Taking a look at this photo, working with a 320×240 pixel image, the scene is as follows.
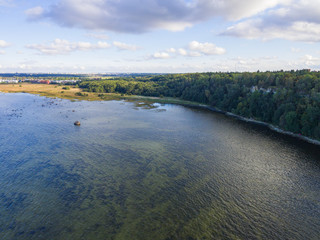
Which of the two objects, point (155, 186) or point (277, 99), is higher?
point (277, 99)

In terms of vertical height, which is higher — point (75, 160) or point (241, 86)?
point (241, 86)

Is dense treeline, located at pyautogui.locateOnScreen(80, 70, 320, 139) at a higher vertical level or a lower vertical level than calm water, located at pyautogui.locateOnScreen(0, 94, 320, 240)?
higher

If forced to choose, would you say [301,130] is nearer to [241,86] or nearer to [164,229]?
[241,86]

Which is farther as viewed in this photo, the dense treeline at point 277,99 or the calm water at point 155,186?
the dense treeline at point 277,99

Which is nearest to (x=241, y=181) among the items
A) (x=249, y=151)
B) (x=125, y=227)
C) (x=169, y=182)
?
(x=169, y=182)

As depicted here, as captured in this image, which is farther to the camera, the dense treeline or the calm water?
the dense treeline

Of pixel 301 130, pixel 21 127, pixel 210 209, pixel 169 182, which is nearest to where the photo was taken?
pixel 210 209

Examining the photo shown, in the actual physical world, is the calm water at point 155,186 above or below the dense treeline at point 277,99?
below

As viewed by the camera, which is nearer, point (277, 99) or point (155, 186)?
point (155, 186)
